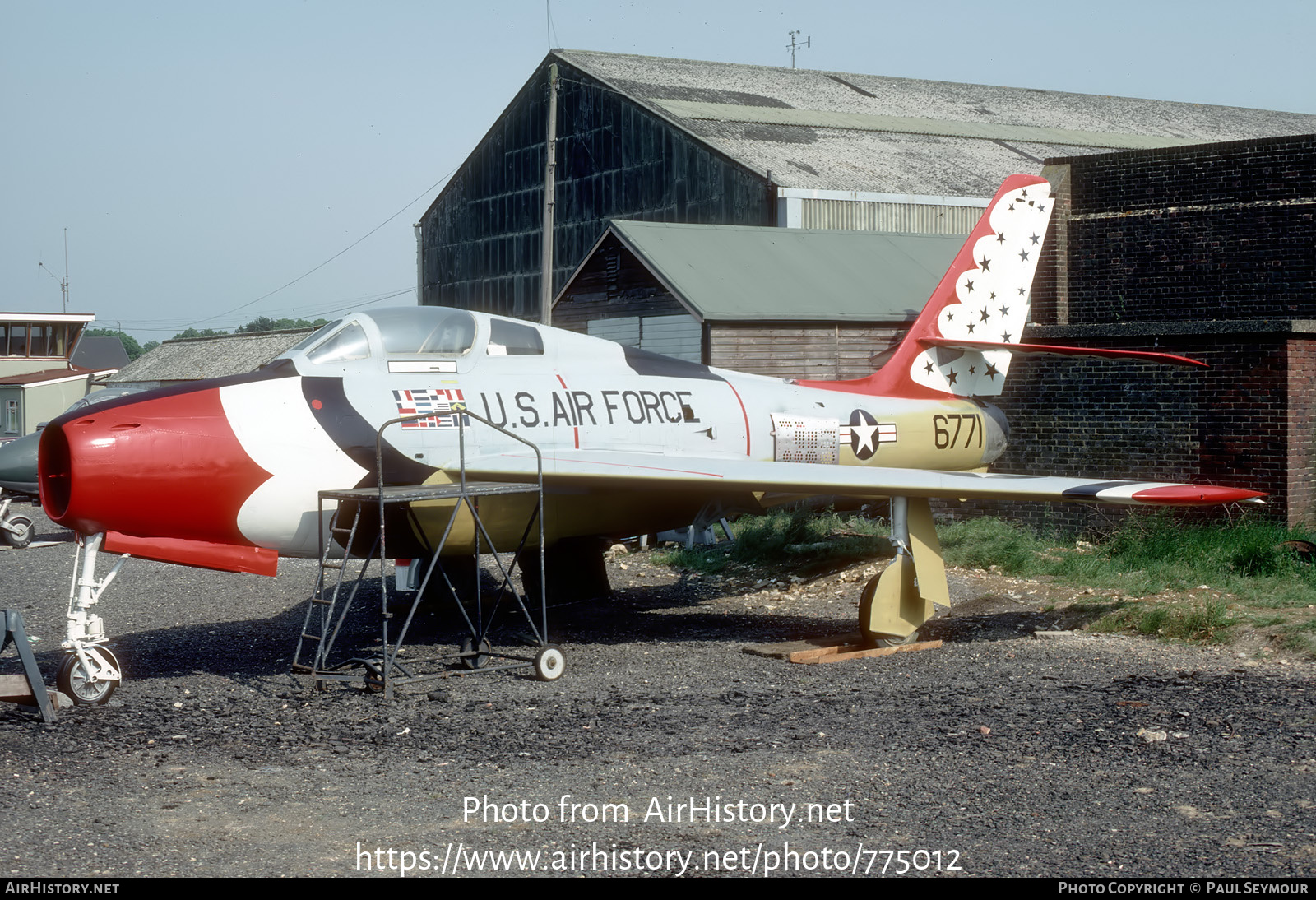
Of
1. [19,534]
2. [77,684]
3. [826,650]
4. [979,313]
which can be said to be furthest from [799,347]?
[77,684]

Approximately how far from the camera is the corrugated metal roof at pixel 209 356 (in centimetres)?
4688

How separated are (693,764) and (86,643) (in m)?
4.60

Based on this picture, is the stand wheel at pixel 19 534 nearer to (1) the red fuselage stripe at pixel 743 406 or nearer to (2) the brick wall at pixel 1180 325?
(1) the red fuselage stripe at pixel 743 406

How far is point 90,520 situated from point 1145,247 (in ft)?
53.0

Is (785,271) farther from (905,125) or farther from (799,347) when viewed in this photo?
(905,125)

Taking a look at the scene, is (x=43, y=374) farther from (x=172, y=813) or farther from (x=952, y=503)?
(x=172, y=813)

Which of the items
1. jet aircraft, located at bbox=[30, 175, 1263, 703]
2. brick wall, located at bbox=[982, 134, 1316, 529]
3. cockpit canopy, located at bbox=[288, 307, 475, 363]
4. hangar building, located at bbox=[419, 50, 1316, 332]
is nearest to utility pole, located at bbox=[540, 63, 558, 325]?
hangar building, located at bbox=[419, 50, 1316, 332]

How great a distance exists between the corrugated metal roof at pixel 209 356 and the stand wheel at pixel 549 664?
125ft

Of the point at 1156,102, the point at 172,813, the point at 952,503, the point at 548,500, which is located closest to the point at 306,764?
the point at 172,813

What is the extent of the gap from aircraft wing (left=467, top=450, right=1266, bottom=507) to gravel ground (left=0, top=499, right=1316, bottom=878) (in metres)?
1.33

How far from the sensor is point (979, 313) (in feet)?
43.2

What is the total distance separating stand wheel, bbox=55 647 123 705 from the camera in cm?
848

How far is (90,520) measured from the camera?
8.36m

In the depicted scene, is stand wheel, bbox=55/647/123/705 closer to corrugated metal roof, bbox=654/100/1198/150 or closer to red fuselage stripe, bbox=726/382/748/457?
red fuselage stripe, bbox=726/382/748/457
